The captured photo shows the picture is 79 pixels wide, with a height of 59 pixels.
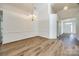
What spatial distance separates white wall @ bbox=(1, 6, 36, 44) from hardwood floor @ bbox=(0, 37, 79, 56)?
84 mm

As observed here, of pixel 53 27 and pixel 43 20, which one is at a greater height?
pixel 43 20

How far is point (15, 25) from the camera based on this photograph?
1.94m

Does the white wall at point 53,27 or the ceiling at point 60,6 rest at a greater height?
the ceiling at point 60,6

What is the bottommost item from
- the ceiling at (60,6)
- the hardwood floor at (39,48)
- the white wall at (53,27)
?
the hardwood floor at (39,48)

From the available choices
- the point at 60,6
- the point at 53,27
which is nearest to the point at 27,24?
the point at 53,27

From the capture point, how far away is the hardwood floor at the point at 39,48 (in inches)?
73.7

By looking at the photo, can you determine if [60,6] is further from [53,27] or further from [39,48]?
[39,48]

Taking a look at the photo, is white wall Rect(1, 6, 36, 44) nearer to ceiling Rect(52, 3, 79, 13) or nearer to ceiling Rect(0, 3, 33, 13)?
ceiling Rect(0, 3, 33, 13)

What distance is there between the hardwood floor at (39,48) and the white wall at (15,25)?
84 millimetres

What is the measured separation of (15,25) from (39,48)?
19.7 inches

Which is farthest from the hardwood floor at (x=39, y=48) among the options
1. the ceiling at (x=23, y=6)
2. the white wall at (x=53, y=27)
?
the ceiling at (x=23, y=6)

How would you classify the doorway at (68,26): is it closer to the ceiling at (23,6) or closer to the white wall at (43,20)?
the white wall at (43,20)

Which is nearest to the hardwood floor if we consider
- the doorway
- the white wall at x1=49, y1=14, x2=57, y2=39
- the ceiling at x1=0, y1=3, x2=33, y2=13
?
the white wall at x1=49, y1=14, x2=57, y2=39

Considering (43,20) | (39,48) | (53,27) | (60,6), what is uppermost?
(60,6)
